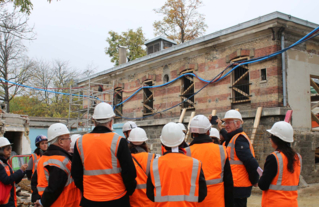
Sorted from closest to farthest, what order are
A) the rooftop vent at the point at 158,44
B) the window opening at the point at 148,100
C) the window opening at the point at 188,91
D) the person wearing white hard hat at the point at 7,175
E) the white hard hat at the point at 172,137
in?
the white hard hat at the point at 172,137 → the person wearing white hard hat at the point at 7,175 → the window opening at the point at 188,91 → the window opening at the point at 148,100 → the rooftop vent at the point at 158,44

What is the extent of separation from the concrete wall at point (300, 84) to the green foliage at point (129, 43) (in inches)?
839

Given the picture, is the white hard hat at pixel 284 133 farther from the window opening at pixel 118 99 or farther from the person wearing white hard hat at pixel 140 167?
the window opening at pixel 118 99

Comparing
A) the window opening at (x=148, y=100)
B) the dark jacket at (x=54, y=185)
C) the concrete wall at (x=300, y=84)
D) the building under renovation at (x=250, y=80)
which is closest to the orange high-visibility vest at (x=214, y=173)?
the dark jacket at (x=54, y=185)

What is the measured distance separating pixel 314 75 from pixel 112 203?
11544 millimetres

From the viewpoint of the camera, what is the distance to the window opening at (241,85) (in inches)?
472

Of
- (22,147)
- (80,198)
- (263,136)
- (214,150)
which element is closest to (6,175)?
(80,198)

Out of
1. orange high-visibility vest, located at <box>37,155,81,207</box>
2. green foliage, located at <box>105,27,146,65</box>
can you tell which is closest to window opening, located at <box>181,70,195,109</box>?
orange high-visibility vest, located at <box>37,155,81,207</box>

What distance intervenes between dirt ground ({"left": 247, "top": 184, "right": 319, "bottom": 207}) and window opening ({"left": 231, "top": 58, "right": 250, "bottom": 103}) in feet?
13.0

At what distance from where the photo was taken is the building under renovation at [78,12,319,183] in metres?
10.9

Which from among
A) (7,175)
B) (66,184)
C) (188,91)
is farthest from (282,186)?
(188,91)

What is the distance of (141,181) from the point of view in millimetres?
3928

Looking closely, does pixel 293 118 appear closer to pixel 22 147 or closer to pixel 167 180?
pixel 167 180

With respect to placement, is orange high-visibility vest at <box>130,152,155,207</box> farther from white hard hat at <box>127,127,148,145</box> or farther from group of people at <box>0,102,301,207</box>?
white hard hat at <box>127,127,148,145</box>

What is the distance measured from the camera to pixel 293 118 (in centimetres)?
1095
